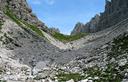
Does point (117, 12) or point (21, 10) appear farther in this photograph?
point (117, 12)

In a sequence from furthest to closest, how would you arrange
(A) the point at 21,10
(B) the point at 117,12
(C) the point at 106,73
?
(B) the point at 117,12 → (A) the point at 21,10 → (C) the point at 106,73

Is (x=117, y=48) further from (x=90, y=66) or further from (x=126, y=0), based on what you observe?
(x=126, y=0)

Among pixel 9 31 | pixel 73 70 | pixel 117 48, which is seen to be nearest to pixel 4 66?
pixel 73 70

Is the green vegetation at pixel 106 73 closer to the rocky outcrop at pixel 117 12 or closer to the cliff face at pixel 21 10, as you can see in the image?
the cliff face at pixel 21 10

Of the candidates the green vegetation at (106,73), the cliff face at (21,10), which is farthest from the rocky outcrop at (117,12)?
the green vegetation at (106,73)

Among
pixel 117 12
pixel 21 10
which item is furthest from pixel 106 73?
pixel 117 12

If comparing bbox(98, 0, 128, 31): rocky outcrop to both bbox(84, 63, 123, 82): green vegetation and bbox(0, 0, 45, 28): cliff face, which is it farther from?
bbox(84, 63, 123, 82): green vegetation

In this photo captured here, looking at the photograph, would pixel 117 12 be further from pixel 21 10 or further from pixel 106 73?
pixel 106 73

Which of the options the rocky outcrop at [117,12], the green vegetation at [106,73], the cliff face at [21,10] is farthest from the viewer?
the rocky outcrop at [117,12]

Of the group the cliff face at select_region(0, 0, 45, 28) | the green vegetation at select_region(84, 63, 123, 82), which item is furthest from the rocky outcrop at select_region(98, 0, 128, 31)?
the green vegetation at select_region(84, 63, 123, 82)

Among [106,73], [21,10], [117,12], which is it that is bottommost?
[106,73]

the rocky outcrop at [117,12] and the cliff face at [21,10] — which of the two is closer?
the cliff face at [21,10]

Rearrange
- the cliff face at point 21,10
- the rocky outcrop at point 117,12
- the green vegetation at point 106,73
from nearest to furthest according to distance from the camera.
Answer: the green vegetation at point 106,73, the cliff face at point 21,10, the rocky outcrop at point 117,12

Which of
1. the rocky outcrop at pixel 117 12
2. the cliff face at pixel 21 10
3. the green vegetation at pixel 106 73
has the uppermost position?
the rocky outcrop at pixel 117 12
